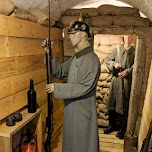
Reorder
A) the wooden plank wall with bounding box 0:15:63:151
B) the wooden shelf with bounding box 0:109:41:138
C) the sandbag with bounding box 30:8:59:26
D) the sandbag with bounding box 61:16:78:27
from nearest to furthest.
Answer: the wooden shelf with bounding box 0:109:41:138, the wooden plank wall with bounding box 0:15:63:151, the sandbag with bounding box 30:8:59:26, the sandbag with bounding box 61:16:78:27

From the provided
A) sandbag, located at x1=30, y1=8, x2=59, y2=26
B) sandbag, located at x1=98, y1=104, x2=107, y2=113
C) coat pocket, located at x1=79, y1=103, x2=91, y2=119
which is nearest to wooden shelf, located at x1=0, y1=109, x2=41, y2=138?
coat pocket, located at x1=79, y1=103, x2=91, y2=119

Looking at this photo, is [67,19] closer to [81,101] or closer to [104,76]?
[81,101]

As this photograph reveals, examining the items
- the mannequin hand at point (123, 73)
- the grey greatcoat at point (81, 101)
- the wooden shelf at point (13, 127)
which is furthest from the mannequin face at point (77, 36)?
the mannequin hand at point (123, 73)

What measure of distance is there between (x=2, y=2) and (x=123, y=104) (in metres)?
2.34

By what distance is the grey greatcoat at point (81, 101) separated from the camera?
184 centimetres

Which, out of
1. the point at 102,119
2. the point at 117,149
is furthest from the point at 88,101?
the point at 102,119

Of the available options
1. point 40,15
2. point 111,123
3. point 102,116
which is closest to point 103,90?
point 102,116

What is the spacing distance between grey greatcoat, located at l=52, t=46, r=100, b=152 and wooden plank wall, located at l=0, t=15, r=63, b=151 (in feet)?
0.71

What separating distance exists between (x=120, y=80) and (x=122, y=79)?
0.07m

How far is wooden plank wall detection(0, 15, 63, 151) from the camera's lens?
1498mm

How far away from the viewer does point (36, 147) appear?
188 cm

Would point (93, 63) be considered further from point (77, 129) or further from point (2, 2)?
point (2, 2)

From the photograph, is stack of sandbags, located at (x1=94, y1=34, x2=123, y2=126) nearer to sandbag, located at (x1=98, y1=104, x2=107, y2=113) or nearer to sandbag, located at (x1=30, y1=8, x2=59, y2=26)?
sandbag, located at (x1=98, y1=104, x2=107, y2=113)

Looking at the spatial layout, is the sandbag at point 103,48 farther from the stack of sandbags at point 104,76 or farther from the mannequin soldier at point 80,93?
the mannequin soldier at point 80,93
